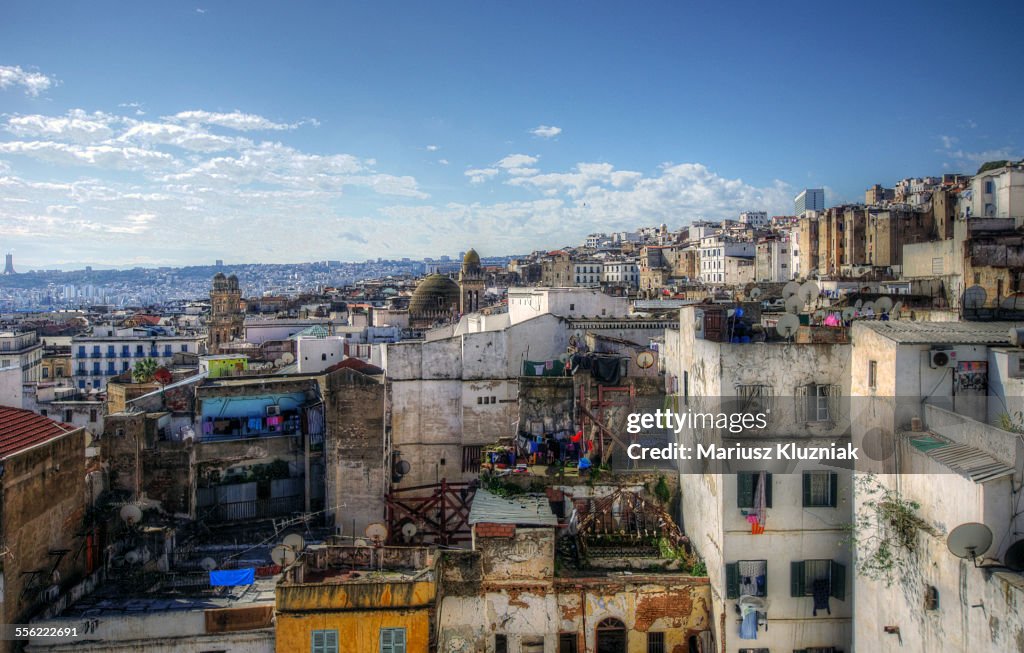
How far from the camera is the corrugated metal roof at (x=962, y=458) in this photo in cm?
1126

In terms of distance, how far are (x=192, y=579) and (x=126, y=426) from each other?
5.00 m

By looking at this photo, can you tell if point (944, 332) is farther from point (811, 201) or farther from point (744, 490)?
point (811, 201)

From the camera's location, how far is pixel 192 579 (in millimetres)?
18500

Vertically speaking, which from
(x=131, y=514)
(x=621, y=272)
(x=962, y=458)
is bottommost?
(x=131, y=514)

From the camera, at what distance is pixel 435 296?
64.3m

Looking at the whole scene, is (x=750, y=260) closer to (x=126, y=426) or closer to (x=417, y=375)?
(x=417, y=375)

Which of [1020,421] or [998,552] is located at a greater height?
[1020,421]

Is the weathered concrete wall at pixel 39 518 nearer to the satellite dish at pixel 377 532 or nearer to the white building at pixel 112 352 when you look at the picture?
the satellite dish at pixel 377 532

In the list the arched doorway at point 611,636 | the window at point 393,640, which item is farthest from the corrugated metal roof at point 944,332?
the window at point 393,640

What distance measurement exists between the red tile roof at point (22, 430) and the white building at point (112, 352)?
40.2 metres

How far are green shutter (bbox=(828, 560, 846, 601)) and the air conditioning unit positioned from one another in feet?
16.2

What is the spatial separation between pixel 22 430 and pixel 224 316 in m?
49.3

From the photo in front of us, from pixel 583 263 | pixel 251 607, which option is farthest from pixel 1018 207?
pixel 583 263

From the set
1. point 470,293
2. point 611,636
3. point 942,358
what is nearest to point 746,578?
point 611,636
